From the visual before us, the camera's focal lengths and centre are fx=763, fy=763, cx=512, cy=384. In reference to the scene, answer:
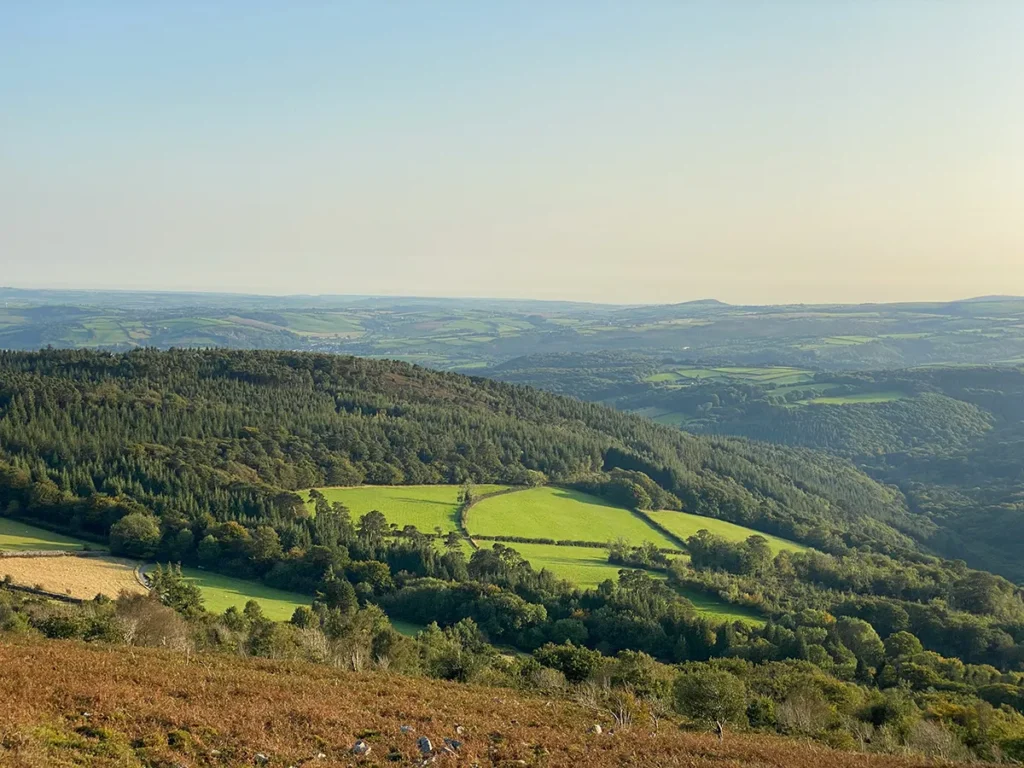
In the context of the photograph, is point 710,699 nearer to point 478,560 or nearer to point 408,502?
point 478,560

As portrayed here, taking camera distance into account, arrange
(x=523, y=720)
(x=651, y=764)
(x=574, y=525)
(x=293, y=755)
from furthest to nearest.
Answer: (x=574, y=525), (x=523, y=720), (x=651, y=764), (x=293, y=755)

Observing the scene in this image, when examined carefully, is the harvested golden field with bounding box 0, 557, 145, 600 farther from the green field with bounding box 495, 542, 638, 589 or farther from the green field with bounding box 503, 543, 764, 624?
the green field with bounding box 503, 543, 764, 624

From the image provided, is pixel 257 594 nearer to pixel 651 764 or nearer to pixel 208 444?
pixel 208 444

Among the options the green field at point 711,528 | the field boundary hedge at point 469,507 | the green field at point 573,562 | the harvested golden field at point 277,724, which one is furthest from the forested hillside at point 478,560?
the harvested golden field at point 277,724

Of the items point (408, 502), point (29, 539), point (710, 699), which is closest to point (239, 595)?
point (29, 539)

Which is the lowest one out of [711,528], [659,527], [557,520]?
[711,528]

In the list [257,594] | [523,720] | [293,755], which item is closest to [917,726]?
[523,720]
